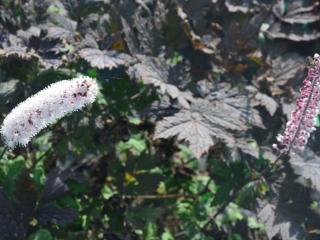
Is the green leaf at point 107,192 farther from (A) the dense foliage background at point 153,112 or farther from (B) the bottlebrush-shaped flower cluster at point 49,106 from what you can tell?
(B) the bottlebrush-shaped flower cluster at point 49,106

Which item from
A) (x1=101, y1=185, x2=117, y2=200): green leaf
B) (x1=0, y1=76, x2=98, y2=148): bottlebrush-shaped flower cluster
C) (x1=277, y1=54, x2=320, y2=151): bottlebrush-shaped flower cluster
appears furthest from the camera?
(x1=101, y1=185, x2=117, y2=200): green leaf

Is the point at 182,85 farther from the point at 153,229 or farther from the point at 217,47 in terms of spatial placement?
the point at 153,229

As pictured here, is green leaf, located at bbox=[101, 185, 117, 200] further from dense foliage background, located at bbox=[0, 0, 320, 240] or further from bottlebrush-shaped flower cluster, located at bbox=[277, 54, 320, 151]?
bottlebrush-shaped flower cluster, located at bbox=[277, 54, 320, 151]

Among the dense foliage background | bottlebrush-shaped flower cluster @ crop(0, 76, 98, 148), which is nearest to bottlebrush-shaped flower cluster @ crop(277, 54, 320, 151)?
the dense foliage background

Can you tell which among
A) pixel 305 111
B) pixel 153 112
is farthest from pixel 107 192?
pixel 305 111

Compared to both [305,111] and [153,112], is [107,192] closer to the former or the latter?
[153,112]
